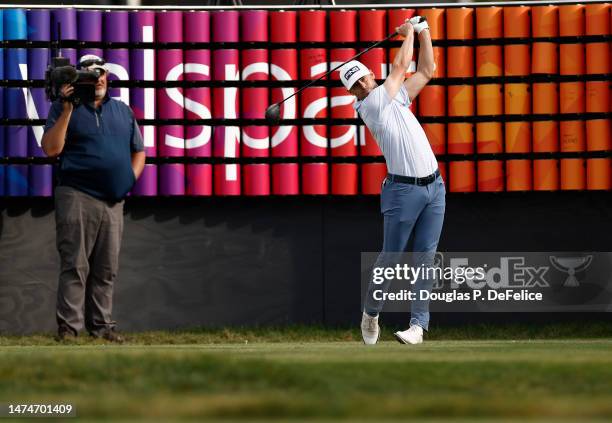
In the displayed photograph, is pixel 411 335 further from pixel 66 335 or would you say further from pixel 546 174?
pixel 546 174

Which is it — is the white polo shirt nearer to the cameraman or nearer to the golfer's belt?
the golfer's belt

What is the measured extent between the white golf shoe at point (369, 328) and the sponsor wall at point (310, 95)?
2.26 m

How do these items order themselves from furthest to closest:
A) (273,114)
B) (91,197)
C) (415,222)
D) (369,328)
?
1. (273,114)
2. (91,197)
3. (369,328)
4. (415,222)

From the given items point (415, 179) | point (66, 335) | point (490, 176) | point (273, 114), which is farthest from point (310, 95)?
point (66, 335)

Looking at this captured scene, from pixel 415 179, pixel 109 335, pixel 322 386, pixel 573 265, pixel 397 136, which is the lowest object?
pixel 109 335

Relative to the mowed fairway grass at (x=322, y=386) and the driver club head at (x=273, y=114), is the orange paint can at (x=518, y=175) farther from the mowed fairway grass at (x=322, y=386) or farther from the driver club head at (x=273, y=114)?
the mowed fairway grass at (x=322, y=386)

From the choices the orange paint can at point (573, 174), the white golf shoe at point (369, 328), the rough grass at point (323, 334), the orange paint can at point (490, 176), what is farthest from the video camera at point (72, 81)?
the orange paint can at point (573, 174)

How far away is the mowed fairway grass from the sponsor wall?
185 inches

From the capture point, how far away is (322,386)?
17.5 feet

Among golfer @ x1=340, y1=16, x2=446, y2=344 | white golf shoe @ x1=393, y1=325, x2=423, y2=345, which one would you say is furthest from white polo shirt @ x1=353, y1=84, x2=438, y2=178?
white golf shoe @ x1=393, y1=325, x2=423, y2=345

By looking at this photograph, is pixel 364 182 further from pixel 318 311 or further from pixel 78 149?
pixel 78 149

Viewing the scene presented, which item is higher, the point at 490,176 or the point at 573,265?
the point at 490,176

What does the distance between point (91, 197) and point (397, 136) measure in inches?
86.1

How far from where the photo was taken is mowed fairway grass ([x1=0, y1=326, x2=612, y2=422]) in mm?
4566
